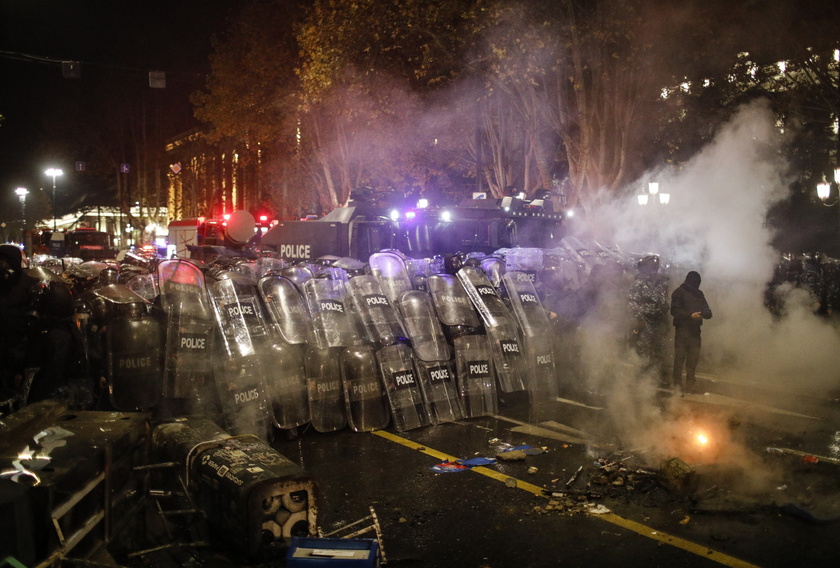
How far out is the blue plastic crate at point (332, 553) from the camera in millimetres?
3217

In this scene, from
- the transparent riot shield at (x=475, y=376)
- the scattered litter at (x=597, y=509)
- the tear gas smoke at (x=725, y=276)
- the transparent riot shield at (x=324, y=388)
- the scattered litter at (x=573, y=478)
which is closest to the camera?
the scattered litter at (x=597, y=509)

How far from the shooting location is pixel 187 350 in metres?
6.39

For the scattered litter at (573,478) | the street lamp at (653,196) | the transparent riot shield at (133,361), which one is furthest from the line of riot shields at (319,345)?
the street lamp at (653,196)

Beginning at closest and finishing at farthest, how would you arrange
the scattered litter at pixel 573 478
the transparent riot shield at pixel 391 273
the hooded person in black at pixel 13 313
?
the scattered litter at pixel 573 478 → the hooded person in black at pixel 13 313 → the transparent riot shield at pixel 391 273

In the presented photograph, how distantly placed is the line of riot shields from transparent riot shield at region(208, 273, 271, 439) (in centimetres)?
1

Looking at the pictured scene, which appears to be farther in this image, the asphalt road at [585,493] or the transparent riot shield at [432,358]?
the transparent riot shield at [432,358]

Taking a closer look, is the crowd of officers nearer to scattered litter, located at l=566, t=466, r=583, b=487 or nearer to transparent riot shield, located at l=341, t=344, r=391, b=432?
transparent riot shield, located at l=341, t=344, r=391, b=432

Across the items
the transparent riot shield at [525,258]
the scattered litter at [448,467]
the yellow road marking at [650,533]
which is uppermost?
the transparent riot shield at [525,258]

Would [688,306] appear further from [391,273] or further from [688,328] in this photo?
[391,273]

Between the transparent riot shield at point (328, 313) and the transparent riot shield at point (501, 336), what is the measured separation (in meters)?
1.65

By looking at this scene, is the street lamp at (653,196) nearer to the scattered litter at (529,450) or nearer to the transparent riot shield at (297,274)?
the transparent riot shield at (297,274)

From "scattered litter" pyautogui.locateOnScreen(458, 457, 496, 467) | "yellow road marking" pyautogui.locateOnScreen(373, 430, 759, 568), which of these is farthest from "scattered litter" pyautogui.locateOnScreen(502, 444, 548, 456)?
"yellow road marking" pyautogui.locateOnScreen(373, 430, 759, 568)

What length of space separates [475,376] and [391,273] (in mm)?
1945

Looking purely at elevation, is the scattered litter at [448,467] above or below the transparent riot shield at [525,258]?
below
